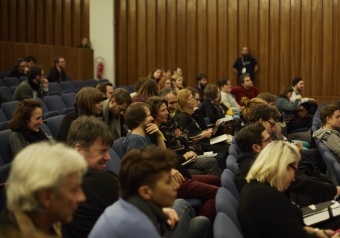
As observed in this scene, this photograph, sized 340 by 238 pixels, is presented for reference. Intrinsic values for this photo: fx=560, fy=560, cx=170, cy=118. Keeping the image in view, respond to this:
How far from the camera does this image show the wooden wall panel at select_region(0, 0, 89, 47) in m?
14.2

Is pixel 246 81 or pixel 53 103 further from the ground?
pixel 246 81

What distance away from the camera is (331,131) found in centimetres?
526

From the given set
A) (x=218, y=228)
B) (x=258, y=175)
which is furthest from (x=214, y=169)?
(x=218, y=228)

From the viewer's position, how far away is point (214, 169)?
5121mm

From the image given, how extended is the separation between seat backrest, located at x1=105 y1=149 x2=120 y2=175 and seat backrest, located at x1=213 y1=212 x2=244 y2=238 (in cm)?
130

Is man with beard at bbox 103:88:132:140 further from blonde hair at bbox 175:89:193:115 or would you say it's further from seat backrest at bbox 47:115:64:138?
blonde hair at bbox 175:89:193:115

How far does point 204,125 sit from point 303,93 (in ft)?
21.7

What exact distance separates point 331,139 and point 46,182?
3.92 m

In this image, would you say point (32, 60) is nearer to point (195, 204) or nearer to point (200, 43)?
point (200, 43)

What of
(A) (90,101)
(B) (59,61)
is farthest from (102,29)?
(A) (90,101)

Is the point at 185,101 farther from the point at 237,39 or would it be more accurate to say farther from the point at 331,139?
the point at 237,39

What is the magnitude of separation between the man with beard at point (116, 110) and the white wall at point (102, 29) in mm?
8222

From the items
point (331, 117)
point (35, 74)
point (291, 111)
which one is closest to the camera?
point (331, 117)

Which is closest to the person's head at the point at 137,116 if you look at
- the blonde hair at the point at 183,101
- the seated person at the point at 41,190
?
the blonde hair at the point at 183,101
